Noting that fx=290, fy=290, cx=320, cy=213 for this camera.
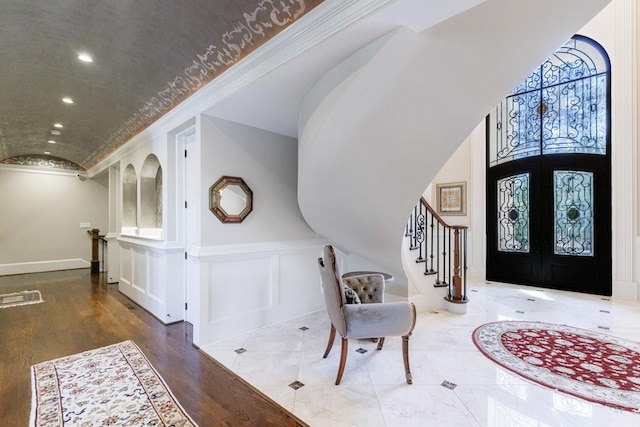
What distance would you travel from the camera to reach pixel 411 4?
1551 millimetres

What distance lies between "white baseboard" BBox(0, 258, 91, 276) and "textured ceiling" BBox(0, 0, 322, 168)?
4983 millimetres

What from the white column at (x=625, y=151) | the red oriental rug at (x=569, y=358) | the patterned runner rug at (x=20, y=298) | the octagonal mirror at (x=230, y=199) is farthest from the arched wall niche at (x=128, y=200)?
the white column at (x=625, y=151)

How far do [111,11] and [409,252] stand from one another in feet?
12.4

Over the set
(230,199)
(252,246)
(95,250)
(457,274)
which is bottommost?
(95,250)

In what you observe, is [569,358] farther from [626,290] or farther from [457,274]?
[626,290]

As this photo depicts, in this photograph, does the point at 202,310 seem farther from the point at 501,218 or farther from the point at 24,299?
the point at 501,218

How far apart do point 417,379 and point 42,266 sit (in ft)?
31.2

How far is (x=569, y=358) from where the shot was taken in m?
2.74

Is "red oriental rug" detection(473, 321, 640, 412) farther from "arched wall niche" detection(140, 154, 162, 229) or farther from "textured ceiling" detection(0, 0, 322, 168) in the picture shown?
"arched wall niche" detection(140, 154, 162, 229)

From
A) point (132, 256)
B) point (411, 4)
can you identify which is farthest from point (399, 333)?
point (132, 256)

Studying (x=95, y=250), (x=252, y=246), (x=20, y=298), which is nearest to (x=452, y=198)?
(x=252, y=246)

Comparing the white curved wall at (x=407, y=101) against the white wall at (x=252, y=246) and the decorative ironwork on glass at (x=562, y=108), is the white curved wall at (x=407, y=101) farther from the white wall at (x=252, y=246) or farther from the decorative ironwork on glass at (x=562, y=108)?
the decorative ironwork on glass at (x=562, y=108)

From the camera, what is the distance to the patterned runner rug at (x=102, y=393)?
76.8 inches

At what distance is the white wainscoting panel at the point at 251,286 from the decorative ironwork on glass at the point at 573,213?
4.54 m
